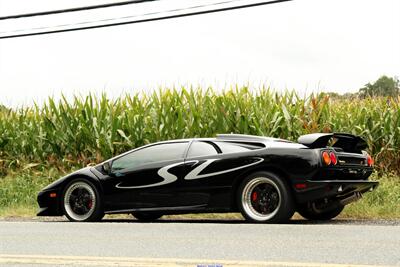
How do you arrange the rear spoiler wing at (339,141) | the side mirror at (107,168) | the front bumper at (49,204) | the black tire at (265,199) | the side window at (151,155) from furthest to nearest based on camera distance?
the front bumper at (49,204)
the side mirror at (107,168)
the side window at (151,155)
the rear spoiler wing at (339,141)
the black tire at (265,199)

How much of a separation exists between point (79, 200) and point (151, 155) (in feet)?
4.58

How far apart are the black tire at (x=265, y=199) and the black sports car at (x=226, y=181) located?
Answer: 0.05 ft

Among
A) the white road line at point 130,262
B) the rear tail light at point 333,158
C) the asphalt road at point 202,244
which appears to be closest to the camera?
the white road line at point 130,262

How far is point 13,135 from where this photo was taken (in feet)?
66.7

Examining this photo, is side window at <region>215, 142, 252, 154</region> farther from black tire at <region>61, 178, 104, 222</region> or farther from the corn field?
the corn field

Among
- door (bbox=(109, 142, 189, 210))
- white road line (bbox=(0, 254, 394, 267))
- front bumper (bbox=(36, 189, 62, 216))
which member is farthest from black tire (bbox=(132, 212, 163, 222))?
white road line (bbox=(0, 254, 394, 267))

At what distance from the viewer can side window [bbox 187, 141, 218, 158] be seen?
1171cm

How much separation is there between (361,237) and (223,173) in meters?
3.02

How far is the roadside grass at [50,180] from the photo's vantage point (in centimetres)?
1289

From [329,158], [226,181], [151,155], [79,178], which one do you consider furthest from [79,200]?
[329,158]

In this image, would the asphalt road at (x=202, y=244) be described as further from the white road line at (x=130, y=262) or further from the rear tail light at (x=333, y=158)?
the rear tail light at (x=333, y=158)

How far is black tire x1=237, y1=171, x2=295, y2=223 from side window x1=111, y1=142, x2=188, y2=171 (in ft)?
4.51

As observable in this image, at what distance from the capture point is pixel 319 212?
12.2 metres

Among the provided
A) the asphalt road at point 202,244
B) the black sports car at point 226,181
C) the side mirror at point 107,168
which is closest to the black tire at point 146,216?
the black sports car at point 226,181
